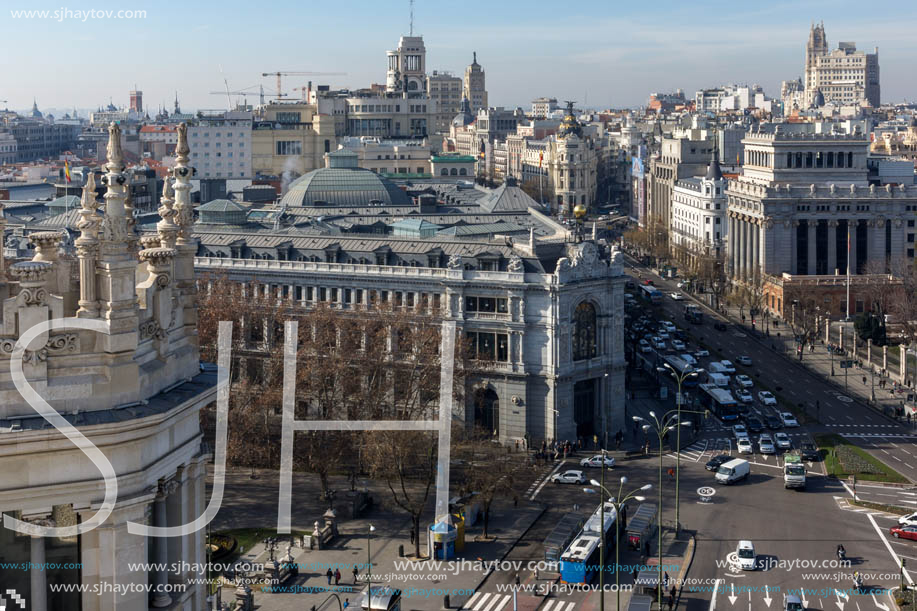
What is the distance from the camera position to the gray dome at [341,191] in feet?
399

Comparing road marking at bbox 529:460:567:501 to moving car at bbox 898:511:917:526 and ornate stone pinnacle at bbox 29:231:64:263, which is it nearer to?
moving car at bbox 898:511:917:526

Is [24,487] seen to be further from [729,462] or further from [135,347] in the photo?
[729,462]

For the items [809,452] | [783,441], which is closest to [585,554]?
[809,452]

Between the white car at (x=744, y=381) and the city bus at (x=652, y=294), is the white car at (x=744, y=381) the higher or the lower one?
the lower one

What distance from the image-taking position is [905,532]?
203ft

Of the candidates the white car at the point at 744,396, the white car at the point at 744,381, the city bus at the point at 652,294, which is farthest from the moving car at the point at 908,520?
the city bus at the point at 652,294

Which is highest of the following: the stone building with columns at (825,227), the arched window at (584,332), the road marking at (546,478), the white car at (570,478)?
the stone building with columns at (825,227)

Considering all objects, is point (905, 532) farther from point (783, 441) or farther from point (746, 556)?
point (783, 441)

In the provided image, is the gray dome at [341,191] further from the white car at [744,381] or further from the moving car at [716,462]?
the moving car at [716,462]

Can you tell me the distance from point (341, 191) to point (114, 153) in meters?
105

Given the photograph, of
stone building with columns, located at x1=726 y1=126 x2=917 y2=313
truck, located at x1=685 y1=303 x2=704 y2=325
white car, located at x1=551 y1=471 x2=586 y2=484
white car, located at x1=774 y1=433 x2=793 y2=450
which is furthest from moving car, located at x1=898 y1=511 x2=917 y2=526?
stone building with columns, located at x1=726 y1=126 x2=917 y2=313

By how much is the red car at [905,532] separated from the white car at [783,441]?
17652 mm

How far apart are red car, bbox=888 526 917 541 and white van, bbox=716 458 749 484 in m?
11.4

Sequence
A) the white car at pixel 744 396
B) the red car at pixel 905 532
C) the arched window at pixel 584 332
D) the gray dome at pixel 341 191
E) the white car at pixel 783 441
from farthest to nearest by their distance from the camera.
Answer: the gray dome at pixel 341 191, the white car at pixel 744 396, the arched window at pixel 584 332, the white car at pixel 783 441, the red car at pixel 905 532
